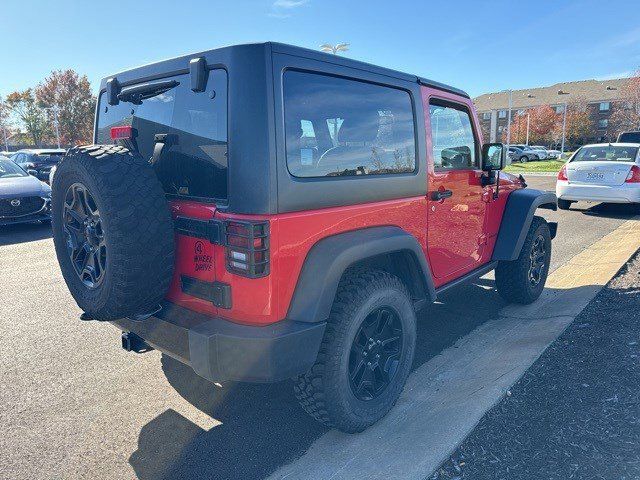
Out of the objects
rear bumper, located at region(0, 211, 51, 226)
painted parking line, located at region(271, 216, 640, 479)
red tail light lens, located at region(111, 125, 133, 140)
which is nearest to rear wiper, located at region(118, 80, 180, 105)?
red tail light lens, located at region(111, 125, 133, 140)

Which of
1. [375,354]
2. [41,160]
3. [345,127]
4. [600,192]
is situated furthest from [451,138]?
[41,160]

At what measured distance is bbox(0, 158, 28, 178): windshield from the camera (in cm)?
937

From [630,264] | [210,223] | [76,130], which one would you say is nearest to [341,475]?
[210,223]

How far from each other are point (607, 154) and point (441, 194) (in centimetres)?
887

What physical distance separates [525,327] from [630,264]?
2.58 meters

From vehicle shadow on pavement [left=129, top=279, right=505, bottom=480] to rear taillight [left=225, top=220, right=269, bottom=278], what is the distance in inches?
41.5

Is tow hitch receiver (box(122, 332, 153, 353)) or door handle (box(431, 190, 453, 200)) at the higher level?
door handle (box(431, 190, 453, 200))

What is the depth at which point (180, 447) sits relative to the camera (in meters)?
2.49

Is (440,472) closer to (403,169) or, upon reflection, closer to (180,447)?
(180,447)

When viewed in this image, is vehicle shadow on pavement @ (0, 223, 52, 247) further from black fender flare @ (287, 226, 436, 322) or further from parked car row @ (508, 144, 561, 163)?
parked car row @ (508, 144, 561, 163)

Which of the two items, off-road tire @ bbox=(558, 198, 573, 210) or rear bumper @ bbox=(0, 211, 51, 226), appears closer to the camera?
rear bumper @ bbox=(0, 211, 51, 226)

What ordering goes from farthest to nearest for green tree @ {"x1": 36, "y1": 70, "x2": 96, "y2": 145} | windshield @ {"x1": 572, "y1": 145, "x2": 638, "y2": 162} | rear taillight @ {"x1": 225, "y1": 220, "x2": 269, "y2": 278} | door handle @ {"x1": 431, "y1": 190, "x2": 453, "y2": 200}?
green tree @ {"x1": 36, "y1": 70, "x2": 96, "y2": 145} < windshield @ {"x1": 572, "y1": 145, "x2": 638, "y2": 162} < door handle @ {"x1": 431, "y1": 190, "x2": 453, "y2": 200} < rear taillight @ {"x1": 225, "y1": 220, "x2": 269, "y2": 278}

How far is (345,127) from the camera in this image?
256cm

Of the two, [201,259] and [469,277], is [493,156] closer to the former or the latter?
[469,277]
